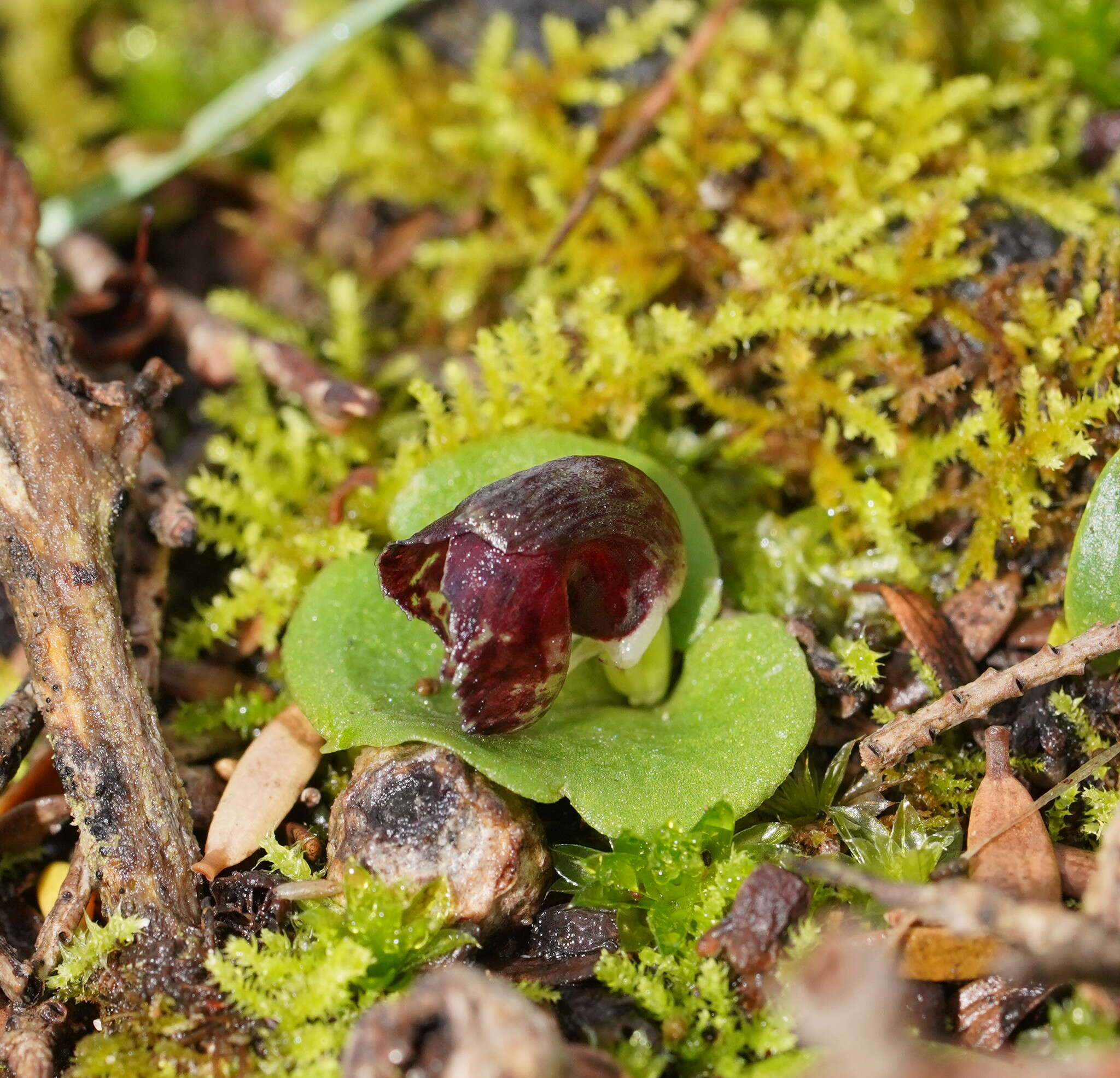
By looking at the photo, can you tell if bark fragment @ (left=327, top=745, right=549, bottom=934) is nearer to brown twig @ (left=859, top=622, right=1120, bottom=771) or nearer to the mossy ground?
the mossy ground

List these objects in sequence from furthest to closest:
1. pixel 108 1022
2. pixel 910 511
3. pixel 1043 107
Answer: pixel 1043 107 → pixel 910 511 → pixel 108 1022

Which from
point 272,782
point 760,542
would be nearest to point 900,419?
point 760,542

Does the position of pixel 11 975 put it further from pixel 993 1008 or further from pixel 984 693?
pixel 984 693

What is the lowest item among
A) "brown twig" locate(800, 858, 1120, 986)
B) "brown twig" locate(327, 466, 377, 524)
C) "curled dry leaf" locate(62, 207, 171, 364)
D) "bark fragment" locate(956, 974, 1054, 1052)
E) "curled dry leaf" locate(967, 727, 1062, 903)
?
"bark fragment" locate(956, 974, 1054, 1052)

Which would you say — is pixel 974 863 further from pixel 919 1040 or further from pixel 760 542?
pixel 760 542

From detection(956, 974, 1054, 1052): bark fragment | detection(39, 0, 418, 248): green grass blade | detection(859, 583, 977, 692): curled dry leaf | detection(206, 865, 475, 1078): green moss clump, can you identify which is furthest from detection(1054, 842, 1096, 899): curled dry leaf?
detection(39, 0, 418, 248): green grass blade

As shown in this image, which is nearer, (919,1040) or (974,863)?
(919,1040)

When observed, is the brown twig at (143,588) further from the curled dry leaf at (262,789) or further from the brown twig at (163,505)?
the curled dry leaf at (262,789)

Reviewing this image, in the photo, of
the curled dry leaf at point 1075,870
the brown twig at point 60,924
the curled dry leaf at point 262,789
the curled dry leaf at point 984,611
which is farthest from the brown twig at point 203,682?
the curled dry leaf at point 1075,870
